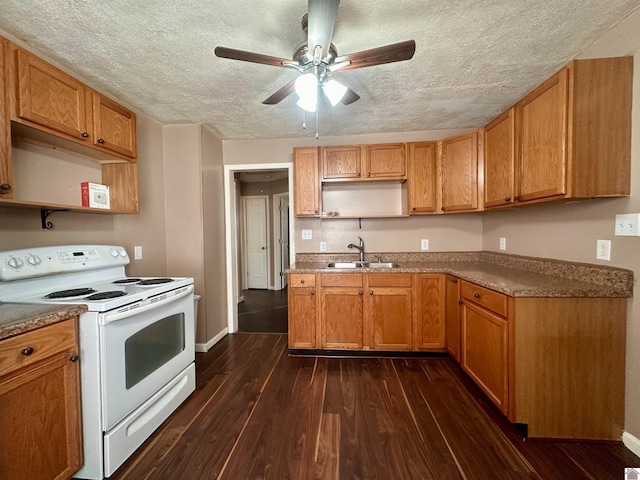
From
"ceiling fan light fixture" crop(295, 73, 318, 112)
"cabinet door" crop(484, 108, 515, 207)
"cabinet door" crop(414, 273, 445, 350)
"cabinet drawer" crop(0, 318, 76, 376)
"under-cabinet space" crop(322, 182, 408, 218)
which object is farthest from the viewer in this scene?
"under-cabinet space" crop(322, 182, 408, 218)

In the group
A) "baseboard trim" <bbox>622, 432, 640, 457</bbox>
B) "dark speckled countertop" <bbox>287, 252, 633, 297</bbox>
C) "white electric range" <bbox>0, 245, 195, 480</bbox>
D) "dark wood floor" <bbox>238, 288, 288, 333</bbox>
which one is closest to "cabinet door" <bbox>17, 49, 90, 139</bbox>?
"white electric range" <bbox>0, 245, 195, 480</bbox>

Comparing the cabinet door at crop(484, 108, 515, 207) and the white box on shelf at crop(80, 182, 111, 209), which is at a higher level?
the cabinet door at crop(484, 108, 515, 207)

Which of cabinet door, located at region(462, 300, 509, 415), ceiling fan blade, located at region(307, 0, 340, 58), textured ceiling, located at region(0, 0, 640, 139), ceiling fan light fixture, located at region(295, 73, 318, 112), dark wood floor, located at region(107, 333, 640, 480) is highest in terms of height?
textured ceiling, located at region(0, 0, 640, 139)

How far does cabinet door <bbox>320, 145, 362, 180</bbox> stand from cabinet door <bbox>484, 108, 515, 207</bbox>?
1153mm

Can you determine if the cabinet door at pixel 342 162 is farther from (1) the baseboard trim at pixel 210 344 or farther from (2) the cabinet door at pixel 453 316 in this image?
(1) the baseboard trim at pixel 210 344

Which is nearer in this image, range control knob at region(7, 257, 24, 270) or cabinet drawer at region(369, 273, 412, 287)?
range control knob at region(7, 257, 24, 270)

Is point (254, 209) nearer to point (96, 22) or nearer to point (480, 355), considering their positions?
point (96, 22)

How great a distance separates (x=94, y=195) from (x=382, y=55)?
6.78 feet

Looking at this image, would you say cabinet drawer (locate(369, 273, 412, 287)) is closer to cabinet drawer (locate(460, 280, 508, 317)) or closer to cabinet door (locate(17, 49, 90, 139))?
cabinet drawer (locate(460, 280, 508, 317))

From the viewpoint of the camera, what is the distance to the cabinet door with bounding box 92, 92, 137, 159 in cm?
167

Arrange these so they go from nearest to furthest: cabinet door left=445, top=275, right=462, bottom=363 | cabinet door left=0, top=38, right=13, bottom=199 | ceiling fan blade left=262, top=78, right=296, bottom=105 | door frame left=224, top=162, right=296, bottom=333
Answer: cabinet door left=0, top=38, right=13, bottom=199 < ceiling fan blade left=262, top=78, right=296, bottom=105 < cabinet door left=445, top=275, right=462, bottom=363 < door frame left=224, top=162, right=296, bottom=333

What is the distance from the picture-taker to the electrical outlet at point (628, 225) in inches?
51.3

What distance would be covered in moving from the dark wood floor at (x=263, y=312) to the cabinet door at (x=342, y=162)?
202cm

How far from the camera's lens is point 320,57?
124cm
